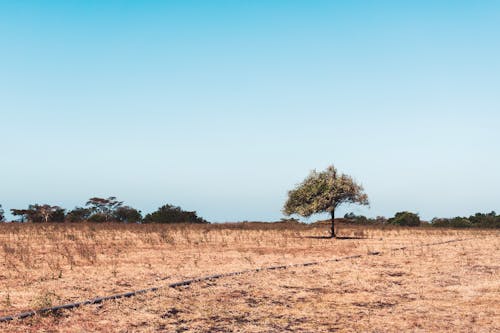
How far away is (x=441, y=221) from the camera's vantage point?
238 ft

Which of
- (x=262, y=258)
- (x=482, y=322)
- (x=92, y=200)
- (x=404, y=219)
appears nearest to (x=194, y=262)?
(x=262, y=258)

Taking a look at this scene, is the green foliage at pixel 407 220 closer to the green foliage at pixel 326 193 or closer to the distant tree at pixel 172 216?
the distant tree at pixel 172 216

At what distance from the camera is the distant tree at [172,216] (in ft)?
217

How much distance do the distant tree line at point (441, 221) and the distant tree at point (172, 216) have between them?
2388cm

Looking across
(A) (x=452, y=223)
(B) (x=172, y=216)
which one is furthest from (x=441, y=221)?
(B) (x=172, y=216)

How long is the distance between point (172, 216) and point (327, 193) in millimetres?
35661

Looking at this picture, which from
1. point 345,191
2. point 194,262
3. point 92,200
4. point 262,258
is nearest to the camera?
point 194,262

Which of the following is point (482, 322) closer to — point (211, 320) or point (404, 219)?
point (211, 320)

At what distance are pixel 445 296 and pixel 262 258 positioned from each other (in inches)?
338

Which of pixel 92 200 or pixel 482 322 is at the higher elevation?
pixel 92 200

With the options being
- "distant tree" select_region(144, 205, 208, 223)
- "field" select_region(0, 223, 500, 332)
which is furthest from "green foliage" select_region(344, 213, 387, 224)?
"field" select_region(0, 223, 500, 332)

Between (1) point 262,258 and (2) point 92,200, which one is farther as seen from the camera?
(2) point 92,200

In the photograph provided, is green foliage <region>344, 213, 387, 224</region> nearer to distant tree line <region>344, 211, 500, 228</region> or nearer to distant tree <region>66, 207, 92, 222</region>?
distant tree line <region>344, 211, 500, 228</region>

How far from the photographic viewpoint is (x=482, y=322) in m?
9.32
